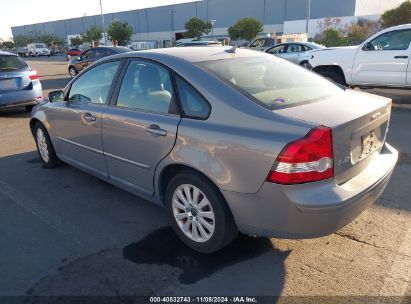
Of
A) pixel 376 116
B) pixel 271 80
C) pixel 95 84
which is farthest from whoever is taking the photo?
pixel 95 84

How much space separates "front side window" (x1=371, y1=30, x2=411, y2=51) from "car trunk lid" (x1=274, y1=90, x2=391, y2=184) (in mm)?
6511

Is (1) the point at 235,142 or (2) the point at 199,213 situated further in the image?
(2) the point at 199,213

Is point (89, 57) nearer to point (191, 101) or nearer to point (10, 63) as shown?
point (10, 63)

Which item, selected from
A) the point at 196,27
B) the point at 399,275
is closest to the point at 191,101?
the point at 399,275

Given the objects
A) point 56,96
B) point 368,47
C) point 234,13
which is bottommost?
point 56,96

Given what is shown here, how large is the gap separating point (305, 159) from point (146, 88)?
5.68 feet

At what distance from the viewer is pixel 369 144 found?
3.08 m

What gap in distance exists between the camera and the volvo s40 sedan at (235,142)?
8.52ft

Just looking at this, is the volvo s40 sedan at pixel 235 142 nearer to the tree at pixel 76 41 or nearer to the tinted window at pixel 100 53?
the tinted window at pixel 100 53

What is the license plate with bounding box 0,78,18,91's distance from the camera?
9.06 meters

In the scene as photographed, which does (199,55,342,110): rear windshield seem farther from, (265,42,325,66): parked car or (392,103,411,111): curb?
(265,42,325,66): parked car

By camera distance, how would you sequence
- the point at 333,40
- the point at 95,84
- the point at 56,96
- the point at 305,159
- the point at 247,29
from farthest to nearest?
the point at 247,29 → the point at 333,40 → the point at 56,96 → the point at 95,84 → the point at 305,159

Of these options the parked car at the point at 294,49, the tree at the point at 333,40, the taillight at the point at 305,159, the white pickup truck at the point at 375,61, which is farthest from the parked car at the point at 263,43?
the taillight at the point at 305,159

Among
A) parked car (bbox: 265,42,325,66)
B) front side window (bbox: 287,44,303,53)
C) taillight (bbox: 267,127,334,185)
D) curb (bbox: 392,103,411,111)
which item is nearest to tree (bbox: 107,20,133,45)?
parked car (bbox: 265,42,325,66)
